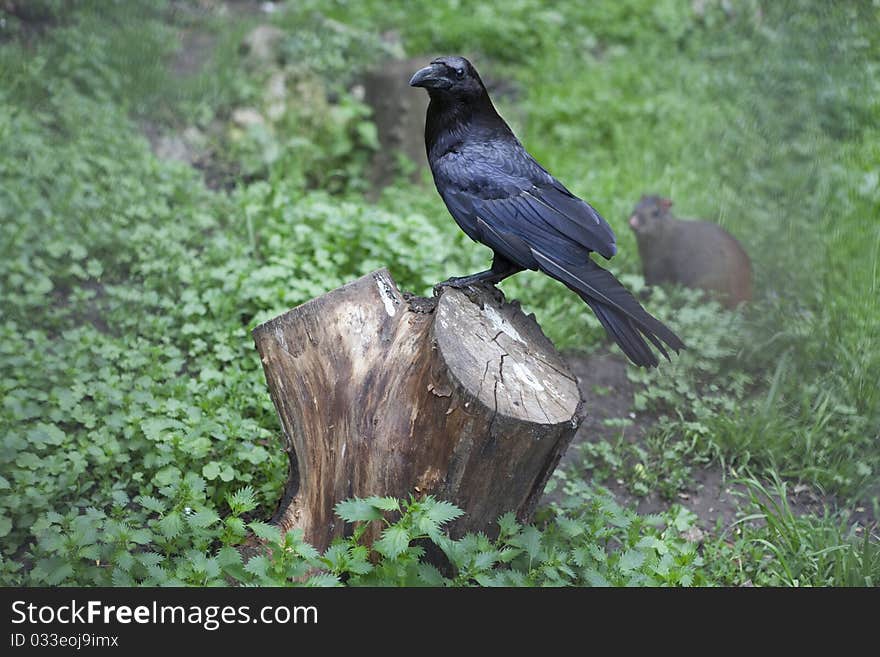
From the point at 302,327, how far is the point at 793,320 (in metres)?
2.81

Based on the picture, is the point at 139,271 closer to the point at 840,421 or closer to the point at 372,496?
the point at 372,496

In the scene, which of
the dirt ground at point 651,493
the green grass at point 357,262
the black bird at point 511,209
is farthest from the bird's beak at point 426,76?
the green grass at point 357,262

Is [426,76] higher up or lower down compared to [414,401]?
higher up

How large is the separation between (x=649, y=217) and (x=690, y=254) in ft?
1.15

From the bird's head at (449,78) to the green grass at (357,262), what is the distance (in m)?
1.40

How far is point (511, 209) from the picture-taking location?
3.31 meters

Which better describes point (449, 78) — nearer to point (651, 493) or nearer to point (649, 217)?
point (651, 493)

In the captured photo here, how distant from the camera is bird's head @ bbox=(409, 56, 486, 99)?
134 inches

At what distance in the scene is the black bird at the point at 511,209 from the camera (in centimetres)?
309

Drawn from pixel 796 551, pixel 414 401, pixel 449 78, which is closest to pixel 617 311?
pixel 414 401

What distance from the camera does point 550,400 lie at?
2918 mm

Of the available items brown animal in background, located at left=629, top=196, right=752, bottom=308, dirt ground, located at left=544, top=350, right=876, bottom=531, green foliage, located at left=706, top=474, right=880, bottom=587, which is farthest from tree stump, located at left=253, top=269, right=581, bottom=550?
brown animal in background, located at left=629, top=196, right=752, bottom=308

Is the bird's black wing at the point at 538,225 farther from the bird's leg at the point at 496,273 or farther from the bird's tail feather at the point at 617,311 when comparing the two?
the bird's leg at the point at 496,273

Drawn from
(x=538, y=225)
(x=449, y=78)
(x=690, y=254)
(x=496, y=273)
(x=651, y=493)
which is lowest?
(x=651, y=493)
